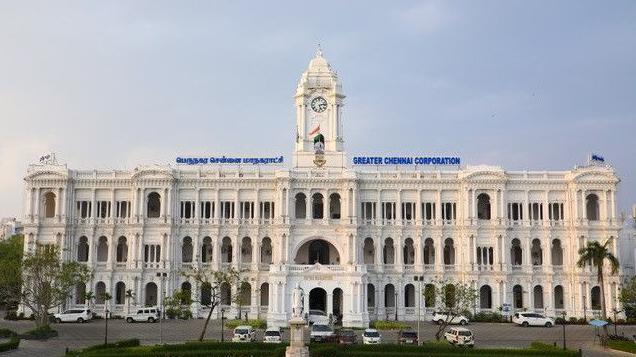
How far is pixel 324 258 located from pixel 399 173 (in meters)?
15.6

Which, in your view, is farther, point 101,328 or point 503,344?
point 101,328

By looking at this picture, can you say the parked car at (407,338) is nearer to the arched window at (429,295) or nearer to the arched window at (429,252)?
the arched window at (429,295)

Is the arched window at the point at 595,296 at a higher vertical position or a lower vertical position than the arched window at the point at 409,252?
lower

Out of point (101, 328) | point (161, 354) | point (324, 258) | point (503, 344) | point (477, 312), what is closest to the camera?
point (161, 354)

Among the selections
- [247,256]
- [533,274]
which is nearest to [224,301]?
[247,256]

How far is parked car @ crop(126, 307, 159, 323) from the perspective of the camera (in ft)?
315

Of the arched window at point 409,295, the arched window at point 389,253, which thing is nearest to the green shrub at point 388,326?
the arched window at point 409,295

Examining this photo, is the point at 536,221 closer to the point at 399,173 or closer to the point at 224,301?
the point at 399,173

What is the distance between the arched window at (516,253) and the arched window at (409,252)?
43.4ft

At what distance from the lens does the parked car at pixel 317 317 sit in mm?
91125

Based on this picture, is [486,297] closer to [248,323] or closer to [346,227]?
[346,227]

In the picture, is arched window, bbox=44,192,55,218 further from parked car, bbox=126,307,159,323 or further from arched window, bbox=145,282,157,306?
parked car, bbox=126,307,159,323

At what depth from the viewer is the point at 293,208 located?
105m

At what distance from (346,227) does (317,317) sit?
606 inches
